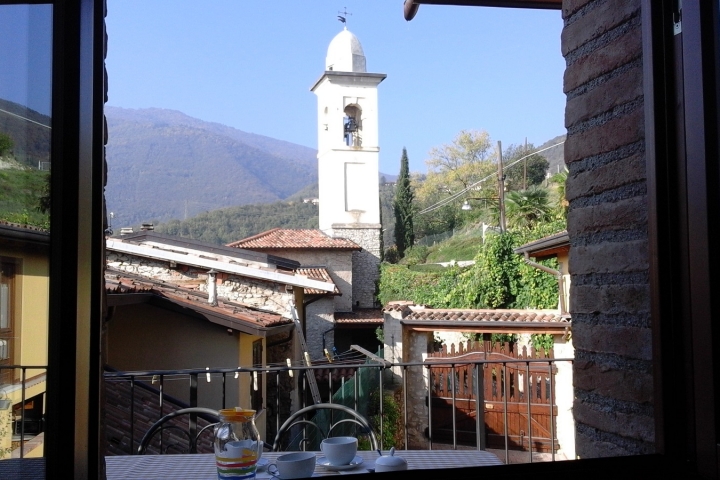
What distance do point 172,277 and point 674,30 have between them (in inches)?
394

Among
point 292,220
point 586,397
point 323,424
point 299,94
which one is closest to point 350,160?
point 299,94

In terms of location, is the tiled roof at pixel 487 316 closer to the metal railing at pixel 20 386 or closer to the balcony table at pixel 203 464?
the balcony table at pixel 203 464

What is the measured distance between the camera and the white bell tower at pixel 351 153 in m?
20.6

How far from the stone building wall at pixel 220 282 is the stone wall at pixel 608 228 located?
9.39m

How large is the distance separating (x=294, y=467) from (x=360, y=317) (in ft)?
53.7

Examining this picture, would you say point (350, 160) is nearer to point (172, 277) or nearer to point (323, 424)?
point (172, 277)

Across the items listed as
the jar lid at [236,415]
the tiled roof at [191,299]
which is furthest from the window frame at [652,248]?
the tiled roof at [191,299]

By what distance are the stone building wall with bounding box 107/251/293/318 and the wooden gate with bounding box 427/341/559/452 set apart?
3.12 meters

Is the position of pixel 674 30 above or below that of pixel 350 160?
below

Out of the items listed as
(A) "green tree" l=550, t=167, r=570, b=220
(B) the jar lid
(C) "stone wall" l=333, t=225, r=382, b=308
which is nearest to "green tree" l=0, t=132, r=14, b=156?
(B) the jar lid

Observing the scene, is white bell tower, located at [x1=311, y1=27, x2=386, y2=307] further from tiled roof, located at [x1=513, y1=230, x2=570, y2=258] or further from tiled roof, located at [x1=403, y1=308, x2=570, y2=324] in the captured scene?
tiled roof, located at [x1=513, y1=230, x2=570, y2=258]

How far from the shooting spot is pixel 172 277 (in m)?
10.4

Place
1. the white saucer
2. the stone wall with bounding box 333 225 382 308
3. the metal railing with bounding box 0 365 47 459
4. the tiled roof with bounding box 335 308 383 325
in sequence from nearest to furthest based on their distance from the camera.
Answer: the metal railing with bounding box 0 365 47 459
the white saucer
the tiled roof with bounding box 335 308 383 325
the stone wall with bounding box 333 225 382 308

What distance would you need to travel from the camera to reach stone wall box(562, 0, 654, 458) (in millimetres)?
1155
